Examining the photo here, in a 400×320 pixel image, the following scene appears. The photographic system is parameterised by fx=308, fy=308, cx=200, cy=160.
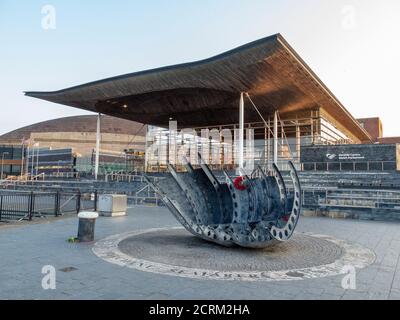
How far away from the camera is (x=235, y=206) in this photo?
27.7 ft

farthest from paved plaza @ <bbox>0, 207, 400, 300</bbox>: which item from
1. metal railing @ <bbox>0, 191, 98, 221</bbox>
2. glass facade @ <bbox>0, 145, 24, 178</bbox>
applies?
glass facade @ <bbox>0, 145, 24, 178</bbox>

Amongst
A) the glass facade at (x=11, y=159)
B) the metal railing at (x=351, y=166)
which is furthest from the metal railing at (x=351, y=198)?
the glass facade at (x=11, y=159)

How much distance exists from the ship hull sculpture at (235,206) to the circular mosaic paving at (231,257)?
1.50 feet

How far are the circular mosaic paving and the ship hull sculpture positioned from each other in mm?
457

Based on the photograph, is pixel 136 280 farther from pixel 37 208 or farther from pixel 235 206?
pixel 37 208

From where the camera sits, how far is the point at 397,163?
24781 millimetres

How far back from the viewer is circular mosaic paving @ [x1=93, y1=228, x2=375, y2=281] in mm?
6062

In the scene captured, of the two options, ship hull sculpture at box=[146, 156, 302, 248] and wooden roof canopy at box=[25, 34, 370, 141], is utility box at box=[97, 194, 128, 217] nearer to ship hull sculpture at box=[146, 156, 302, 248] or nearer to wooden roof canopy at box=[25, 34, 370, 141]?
ship hull sculpture at box=[146, 156, 302, 248]

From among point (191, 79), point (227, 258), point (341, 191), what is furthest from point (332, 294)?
point (191, 79)

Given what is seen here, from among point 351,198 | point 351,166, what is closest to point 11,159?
point 351,166

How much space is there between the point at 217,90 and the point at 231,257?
20.4 meters

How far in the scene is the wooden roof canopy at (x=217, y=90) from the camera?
66.2 feet

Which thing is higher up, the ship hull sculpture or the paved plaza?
the ship hull sculpture

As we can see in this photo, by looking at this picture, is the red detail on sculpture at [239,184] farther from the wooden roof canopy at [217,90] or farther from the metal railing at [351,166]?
the metal railing at [351,166]
